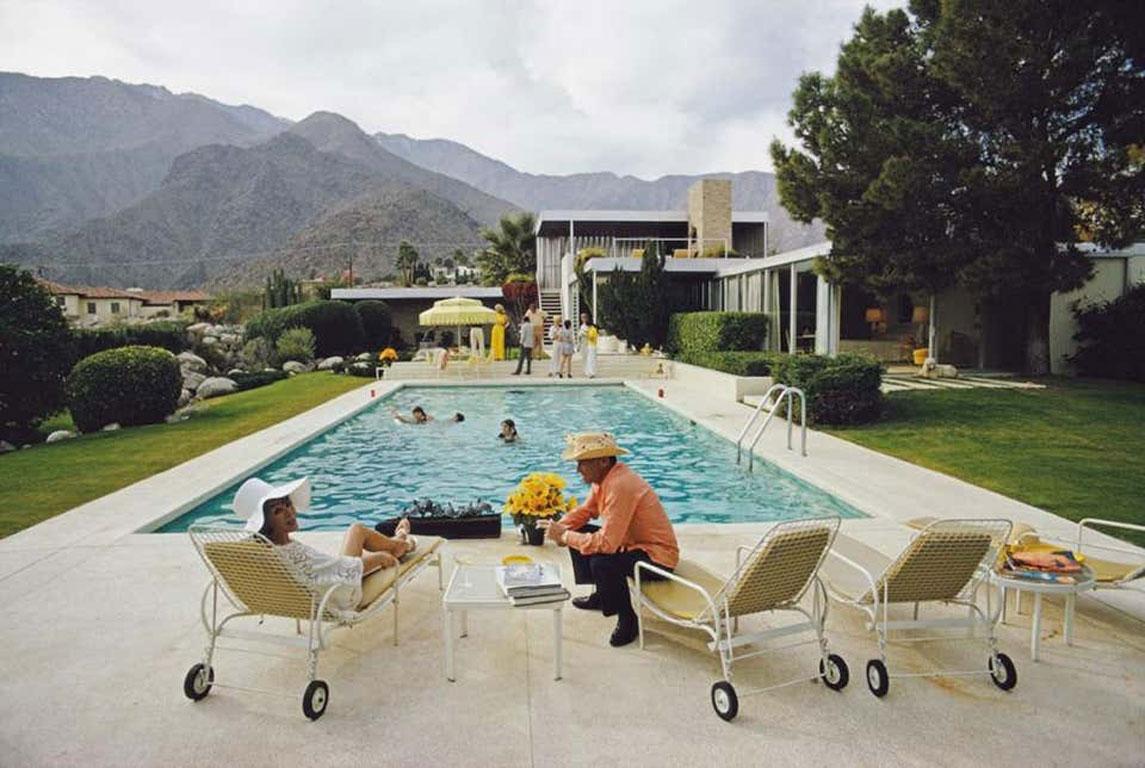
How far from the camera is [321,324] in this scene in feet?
97.0

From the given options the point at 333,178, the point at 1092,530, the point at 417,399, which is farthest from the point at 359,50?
the point at 333,178

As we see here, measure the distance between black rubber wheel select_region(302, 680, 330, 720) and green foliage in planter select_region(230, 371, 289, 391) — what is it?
19.8 meters

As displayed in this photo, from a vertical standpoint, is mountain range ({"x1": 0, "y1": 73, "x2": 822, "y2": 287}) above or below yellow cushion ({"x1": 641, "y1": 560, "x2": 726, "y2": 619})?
above

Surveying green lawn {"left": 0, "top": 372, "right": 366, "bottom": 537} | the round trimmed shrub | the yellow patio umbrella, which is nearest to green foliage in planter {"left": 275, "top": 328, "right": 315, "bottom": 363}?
the yellow patio umbrella

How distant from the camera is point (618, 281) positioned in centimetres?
2511

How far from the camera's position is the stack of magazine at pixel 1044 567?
161 inches

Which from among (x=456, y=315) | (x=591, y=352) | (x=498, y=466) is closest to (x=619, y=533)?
(x=498, y=466)

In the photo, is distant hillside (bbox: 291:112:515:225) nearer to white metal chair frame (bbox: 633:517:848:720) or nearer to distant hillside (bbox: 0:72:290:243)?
distant hillside (bbox: 0:72:290:243)

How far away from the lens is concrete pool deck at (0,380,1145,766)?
326cm

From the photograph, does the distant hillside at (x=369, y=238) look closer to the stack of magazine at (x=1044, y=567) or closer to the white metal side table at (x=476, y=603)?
the white metal side table at (x=476, y=603)

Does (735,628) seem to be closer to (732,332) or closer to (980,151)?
(980,151)

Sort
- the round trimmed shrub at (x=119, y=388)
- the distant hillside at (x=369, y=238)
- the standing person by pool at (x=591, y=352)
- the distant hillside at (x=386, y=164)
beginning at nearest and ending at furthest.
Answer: the round trimmed shrub at (x=119, y=388) → the standing person by pool at (x=591, y=352) → the distant hillside at (x=369, y=238) → the distant hillside at (x=386, y=164)

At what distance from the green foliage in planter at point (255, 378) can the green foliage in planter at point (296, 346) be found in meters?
3.03

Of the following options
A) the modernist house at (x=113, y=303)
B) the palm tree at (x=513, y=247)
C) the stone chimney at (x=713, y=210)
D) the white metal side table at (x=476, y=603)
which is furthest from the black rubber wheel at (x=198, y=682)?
the modernist house at (x=113, y=303)
